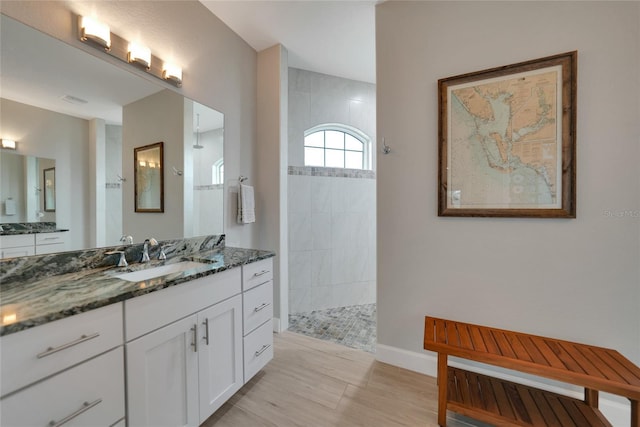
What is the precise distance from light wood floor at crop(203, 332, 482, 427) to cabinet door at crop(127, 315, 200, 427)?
1.12 feet

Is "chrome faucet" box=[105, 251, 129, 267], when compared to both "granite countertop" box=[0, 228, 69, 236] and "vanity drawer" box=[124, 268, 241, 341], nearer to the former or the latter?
"granite countertop" box=[0, 228, 69, 236]

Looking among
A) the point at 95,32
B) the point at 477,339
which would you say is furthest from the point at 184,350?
the point at 95,32

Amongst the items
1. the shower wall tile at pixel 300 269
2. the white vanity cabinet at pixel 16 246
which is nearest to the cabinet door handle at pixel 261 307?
the shower wall tile at pixel 300 269

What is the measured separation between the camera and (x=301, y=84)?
9.63 ft

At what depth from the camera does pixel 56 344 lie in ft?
2.69

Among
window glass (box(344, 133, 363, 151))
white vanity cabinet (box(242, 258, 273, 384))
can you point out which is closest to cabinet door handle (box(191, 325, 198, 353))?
white vanity cabinet (box(242, 258, 273, 384))

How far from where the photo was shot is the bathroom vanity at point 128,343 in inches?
30.6

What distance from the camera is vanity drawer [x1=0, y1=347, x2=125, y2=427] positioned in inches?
29.5

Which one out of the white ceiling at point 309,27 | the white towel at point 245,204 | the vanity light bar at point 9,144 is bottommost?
the white towel at point 245,204

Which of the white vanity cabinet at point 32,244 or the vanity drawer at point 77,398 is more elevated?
the white vanity cabinet at point 32,244

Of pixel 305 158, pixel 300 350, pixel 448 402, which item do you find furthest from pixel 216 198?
pixel 448 402

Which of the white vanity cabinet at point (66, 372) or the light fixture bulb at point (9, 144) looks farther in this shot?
the light fixture bulb at point (9, 144)

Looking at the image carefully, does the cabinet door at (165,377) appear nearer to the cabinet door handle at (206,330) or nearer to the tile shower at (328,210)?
the cabinet door handle at (206,330)

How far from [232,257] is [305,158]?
170 cm
